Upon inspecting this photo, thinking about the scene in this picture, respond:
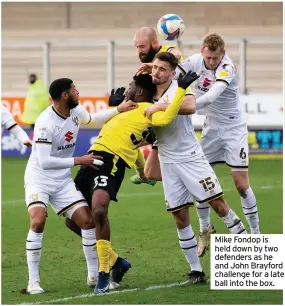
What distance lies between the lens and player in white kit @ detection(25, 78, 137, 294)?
9102mm

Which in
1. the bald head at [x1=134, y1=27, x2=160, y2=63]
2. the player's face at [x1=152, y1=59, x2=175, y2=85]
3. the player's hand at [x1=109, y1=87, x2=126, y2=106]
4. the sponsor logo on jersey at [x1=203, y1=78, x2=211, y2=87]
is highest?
the bald head at [x1=134, y1=27, x2=160, y2=63]

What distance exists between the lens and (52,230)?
13.5 metres

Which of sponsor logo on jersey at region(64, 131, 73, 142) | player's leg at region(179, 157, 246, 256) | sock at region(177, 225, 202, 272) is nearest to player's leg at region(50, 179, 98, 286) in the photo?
sponsor logo on jersey at region(64, 131, 73, 142)

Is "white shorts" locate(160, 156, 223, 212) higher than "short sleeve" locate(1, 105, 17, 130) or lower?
lower

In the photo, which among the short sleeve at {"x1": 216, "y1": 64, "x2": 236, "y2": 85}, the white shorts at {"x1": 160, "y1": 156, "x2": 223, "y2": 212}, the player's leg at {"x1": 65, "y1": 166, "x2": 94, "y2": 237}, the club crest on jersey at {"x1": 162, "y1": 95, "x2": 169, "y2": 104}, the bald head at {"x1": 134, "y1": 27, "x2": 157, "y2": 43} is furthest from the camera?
the short sleeve at {"x1": 216, "y1": 64, "x2": 236, "y2": 85}

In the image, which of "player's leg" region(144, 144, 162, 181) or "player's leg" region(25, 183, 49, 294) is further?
"player's leg" region(144, 144, 162, 181)

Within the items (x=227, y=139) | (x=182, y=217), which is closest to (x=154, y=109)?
(x=182, y=217)

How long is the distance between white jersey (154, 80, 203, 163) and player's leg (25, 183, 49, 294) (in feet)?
4.15

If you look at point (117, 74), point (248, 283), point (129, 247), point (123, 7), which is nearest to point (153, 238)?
point (129, 247)

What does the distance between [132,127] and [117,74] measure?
20.8 m

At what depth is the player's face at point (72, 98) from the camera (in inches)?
362

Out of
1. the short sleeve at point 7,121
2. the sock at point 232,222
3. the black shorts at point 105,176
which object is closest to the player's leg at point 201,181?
the sock at point 232,222

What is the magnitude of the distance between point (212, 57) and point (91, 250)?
255 cm

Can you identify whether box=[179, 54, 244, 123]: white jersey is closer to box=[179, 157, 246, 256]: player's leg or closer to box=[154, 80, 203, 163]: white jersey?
box=[154, 80, 203, 163]: white jersey
